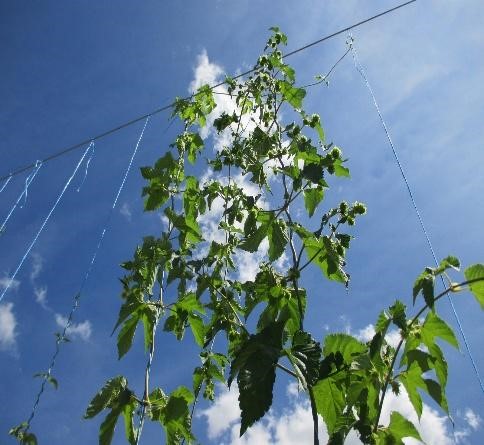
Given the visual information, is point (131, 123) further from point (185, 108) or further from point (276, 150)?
point (276, 150)

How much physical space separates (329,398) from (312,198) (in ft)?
3.32

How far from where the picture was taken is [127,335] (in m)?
2.21

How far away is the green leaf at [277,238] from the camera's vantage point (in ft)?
7.55

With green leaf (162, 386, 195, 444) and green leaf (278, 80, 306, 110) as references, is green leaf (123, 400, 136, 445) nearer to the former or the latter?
green leaf (162, 386, 195, 444)

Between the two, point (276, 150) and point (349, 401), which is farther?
point (276, 150)

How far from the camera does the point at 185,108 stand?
11.8 ft

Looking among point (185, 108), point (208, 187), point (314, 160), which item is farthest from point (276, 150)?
point (185, 108)

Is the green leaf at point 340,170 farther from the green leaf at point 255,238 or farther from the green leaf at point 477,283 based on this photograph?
the green leaf at point 477,283

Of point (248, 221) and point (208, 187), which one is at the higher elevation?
point (208, 187)

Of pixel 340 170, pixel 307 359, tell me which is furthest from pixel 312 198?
pixel 307 359

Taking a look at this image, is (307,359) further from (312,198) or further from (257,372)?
(312,198)

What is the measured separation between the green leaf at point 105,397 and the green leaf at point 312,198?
1208mm

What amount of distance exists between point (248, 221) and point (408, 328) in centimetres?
102

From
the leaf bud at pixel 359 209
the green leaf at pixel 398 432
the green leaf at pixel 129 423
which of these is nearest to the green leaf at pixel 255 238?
the leaf bud at pixel 359 209
